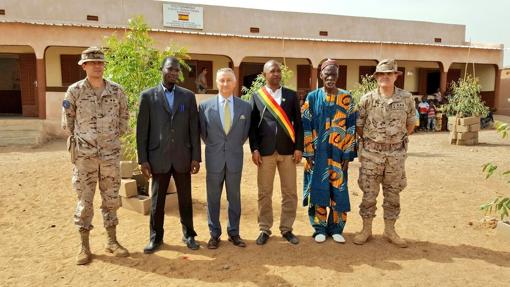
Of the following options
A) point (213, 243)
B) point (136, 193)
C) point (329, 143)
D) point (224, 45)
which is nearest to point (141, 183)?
point (136, 193)

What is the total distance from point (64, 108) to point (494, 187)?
6.36m

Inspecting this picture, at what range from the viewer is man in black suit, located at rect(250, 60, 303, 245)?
3744 mm

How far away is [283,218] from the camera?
4000 millimetres

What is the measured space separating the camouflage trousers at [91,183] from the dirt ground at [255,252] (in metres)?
0.42

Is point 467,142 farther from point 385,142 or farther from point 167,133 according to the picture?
point 167,133

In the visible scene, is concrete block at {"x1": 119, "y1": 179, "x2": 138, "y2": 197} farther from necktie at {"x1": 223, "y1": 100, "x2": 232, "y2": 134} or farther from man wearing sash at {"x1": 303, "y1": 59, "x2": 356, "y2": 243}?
man wearing sash at {"x1": 303, "y1": 59, "x2": 356, "y2": 243}

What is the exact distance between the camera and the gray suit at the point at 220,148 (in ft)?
12.2

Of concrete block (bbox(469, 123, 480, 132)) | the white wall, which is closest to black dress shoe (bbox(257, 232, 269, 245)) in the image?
concrete block (bbox(469, 123, 480, 132))

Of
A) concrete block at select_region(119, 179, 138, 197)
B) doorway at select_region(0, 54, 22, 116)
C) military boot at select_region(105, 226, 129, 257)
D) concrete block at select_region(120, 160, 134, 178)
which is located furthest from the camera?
doorway at select_region(0, 54, 22, 116)

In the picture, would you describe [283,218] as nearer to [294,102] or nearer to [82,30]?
[294,102]

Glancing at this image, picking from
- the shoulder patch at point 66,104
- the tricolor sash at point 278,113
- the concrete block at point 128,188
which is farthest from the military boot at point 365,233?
the shoulder patch at point 66,104

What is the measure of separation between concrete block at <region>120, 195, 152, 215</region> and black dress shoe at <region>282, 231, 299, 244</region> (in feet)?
6.12

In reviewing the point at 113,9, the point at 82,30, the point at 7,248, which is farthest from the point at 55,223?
the point at 113,9

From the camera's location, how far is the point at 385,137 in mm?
3758
